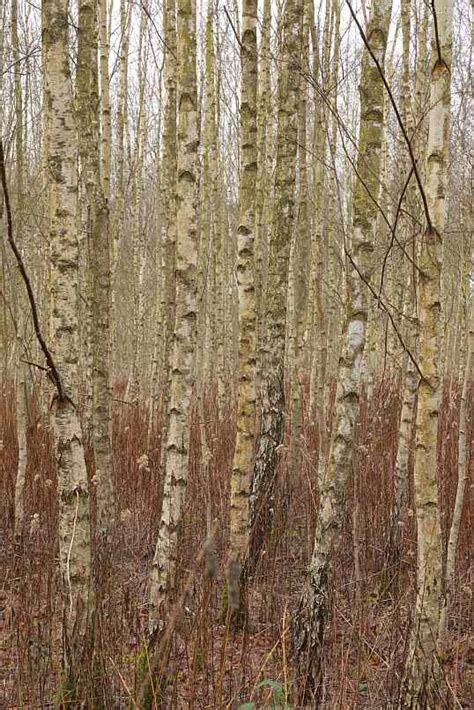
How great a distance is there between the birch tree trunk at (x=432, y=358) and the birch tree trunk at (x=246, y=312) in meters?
1.21

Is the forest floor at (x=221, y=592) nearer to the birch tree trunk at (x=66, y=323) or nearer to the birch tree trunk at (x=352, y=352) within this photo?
the birch tree trunk at (x=352, y=352)

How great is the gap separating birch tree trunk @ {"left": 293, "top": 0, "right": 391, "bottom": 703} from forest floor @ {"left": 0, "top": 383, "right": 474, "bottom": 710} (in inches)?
3.3

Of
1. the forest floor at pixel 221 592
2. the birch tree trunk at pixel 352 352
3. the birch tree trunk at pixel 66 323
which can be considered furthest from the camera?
the birch tree trunk at pixel 352 352

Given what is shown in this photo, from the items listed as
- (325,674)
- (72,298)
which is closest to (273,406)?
(325,674)

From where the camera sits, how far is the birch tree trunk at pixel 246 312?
2977 mm

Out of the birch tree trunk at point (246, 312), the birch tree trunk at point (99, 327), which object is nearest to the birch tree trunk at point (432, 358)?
the birch tree trunk at point (246, 312)

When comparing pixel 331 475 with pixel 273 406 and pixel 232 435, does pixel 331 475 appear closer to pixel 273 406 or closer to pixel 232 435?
pixel 273 406

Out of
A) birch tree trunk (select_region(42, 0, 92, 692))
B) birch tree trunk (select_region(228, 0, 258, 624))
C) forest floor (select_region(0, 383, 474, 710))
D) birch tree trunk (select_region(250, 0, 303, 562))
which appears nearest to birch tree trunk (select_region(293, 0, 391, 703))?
forest floor (select_region(0, 383, 474, 710))

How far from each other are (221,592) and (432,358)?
79.8 inches

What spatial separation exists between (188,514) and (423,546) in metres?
2.46

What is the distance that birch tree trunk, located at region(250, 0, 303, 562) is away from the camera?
12.3ft

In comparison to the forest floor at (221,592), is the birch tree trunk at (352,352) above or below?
above

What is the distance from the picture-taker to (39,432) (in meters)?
5.36

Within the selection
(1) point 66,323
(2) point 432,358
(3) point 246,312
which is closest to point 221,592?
(3) point 246,312
